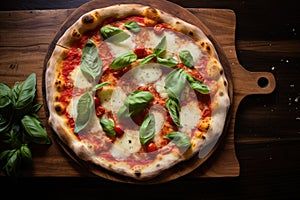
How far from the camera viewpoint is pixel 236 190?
262cm

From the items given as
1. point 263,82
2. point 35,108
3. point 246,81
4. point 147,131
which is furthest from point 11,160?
point 263,82

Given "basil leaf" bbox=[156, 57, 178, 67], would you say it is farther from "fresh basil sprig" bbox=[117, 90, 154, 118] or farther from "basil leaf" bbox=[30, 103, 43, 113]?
"basil leaf" bbox=[30, 103, 43, 113]

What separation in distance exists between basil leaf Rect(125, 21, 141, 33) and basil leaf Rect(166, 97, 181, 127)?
472mm

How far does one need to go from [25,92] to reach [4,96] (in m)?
0.12

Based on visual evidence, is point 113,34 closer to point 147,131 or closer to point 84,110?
point 84,110

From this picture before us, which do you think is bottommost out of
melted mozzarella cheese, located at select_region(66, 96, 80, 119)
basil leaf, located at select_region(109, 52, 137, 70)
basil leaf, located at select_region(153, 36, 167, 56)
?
melted mozzarella cheese, located at select_region(66, 96, 80, 119)

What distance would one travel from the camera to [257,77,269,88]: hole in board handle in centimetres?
263

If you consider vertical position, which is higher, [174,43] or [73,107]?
[174,43]

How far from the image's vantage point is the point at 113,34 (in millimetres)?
2516

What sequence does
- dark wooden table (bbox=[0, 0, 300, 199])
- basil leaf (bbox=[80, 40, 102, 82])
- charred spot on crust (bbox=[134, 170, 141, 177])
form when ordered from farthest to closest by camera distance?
dark wooden table (bbox=[0, 0, 300, 199])
basil leaf (bbox=[80, 40, 102, 82])
charred spot on crust (bbox=[134, 170, 141, 177])

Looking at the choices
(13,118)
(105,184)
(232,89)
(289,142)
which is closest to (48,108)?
(13,118)

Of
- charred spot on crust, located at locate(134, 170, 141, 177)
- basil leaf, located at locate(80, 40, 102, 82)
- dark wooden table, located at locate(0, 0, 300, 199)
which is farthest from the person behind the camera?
dark wooden table, located at locate(0, 0, 300, 199)

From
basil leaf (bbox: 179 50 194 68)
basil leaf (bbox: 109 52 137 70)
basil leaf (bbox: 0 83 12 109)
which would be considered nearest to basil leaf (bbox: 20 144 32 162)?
basil leaf (bbox: 0 83 12 109)

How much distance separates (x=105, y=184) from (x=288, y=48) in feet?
4.88
